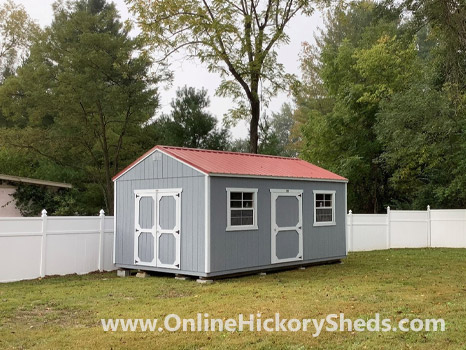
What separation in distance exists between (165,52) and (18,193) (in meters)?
8.76

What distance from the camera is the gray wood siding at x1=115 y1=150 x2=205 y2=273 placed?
11.2 metres

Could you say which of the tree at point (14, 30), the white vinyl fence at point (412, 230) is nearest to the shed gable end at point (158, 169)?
the white vinyl fence at point (412, 230)

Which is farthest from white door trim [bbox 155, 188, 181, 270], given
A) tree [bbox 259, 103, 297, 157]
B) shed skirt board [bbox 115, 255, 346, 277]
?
tree [bbox 259, 103, 297, 157]

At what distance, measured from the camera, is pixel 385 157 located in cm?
2200

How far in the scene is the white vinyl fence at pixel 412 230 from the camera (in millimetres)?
18719

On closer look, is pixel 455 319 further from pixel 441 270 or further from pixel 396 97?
pixel 396 97

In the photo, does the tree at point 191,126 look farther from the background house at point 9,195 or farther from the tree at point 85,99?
the background house at point 9,195

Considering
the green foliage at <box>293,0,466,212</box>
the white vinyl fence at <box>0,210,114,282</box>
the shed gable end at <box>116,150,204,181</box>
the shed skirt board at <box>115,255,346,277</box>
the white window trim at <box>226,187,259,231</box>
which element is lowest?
the shed skirt board at <box>115,255,346,277</box>

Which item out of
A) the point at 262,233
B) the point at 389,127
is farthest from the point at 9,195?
the point at 389,127

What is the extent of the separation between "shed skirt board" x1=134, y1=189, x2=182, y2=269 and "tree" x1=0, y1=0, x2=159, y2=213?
10.1m

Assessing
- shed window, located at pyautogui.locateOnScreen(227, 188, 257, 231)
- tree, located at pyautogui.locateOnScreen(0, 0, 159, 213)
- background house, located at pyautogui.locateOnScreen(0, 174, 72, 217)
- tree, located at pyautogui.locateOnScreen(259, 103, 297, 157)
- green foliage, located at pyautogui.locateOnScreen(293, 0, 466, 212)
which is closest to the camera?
shed window, located at pyautogui.locateOnScreen(227, 188, 257, 231)

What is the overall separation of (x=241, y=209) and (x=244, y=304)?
365 centimetres

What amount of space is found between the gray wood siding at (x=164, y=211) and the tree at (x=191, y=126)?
10.3m

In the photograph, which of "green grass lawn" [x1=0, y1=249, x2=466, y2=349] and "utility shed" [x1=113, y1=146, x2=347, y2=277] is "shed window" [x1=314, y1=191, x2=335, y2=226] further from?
"green grass lawn" [x1=0, y1=249, x2=466, y2=349]
